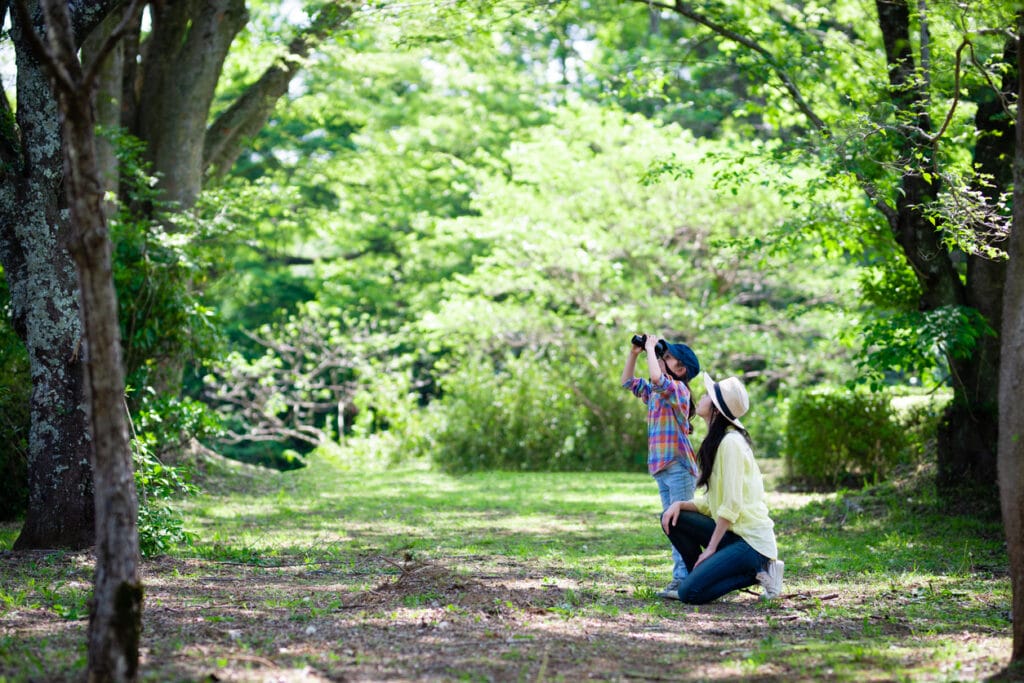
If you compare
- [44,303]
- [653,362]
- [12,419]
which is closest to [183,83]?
[12,419]

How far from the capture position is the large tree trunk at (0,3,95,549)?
23.1 feet

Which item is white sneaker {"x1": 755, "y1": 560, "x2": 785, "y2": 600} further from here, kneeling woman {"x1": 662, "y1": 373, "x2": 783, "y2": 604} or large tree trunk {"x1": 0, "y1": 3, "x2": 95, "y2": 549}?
large tree trunk {"x1": 0, "y1": 3, "x2": 95, "y2": 549}

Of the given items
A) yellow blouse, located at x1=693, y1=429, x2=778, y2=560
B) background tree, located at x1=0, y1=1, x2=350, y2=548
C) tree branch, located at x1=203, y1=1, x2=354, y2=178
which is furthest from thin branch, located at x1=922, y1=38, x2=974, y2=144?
tree branch, located at x1=203, y1=1, x2=354, y2=178

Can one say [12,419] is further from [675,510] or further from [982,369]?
[982,369]

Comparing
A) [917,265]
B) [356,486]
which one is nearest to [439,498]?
[356,486]

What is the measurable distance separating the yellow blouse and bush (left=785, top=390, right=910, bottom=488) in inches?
270

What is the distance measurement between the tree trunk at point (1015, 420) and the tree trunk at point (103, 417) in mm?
3566

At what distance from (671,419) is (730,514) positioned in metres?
0.82

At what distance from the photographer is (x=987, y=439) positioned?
9.28m

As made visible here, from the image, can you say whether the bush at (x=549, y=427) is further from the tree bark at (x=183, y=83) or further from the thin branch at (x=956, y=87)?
the thin branch at (x=956, y=87)

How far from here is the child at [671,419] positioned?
6.65 meters

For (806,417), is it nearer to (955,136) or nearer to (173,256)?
(955,136)

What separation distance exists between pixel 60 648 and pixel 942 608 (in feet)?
15.3

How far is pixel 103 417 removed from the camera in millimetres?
3834
